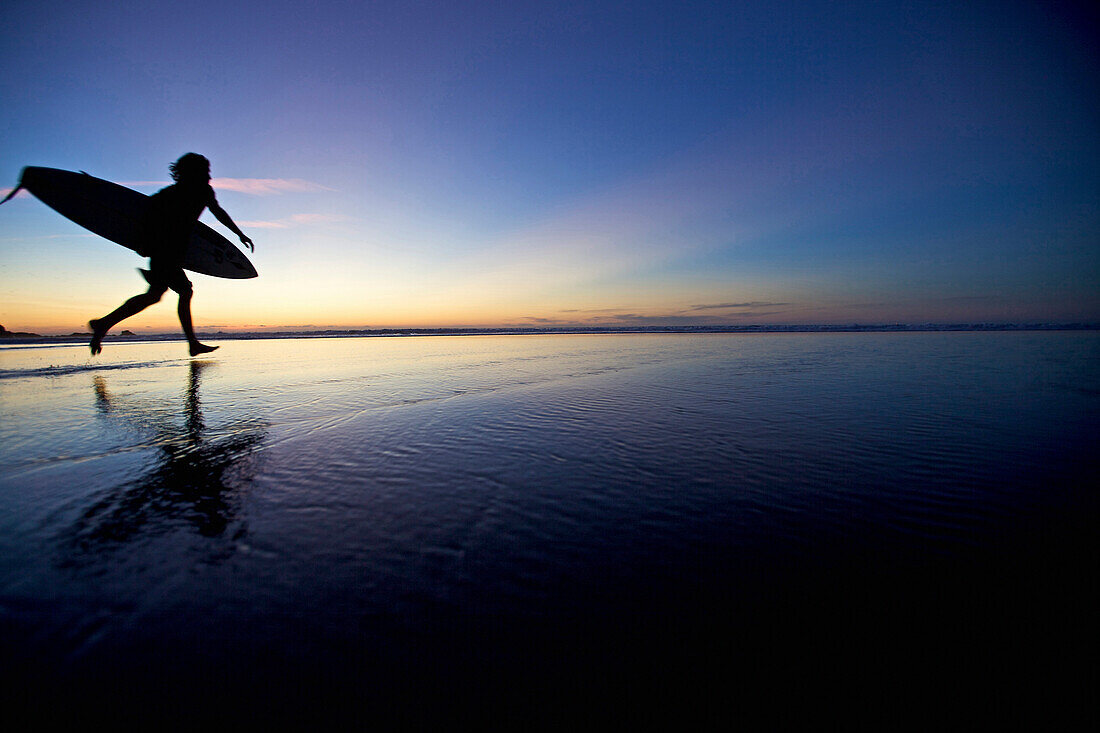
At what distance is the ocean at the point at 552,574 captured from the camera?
1.90m

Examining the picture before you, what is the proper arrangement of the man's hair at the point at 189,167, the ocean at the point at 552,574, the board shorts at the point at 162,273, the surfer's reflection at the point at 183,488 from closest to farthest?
the ocean at the point at 552,574 < the surfer's reflection at the point at 183,488 < the man's hair at the point at 189,167 < the board shorts at the point at 162,273

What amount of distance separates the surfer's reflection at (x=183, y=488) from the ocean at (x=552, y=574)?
0.12ft

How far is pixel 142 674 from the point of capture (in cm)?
200

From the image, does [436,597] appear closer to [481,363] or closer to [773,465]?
[773,465]

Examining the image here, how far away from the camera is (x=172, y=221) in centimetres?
972

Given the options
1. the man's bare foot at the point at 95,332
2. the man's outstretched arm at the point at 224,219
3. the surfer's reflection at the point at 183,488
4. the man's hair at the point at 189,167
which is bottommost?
the surfer's reflection at the point at 183,488

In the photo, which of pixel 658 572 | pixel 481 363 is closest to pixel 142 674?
pixel 658 572

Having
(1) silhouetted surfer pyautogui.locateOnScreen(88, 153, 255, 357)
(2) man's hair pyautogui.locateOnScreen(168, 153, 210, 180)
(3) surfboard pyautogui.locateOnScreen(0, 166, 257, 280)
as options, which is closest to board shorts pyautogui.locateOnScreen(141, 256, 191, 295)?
(1) silhouetted surfer pyautogui.locateOnScreen(88, 153, 255, 357)

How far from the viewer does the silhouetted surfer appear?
31.3 feet

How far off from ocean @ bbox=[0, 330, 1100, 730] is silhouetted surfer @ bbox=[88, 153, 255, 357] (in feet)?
15.5

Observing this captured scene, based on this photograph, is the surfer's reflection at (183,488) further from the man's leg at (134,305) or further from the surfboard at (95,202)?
the surfboard at (95,202)

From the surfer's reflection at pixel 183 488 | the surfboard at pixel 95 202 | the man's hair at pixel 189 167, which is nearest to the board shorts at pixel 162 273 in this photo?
the surfboard at pixel 95 202

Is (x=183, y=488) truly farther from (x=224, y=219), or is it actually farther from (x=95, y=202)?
(x=95, y=202)

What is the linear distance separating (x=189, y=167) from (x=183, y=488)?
9.01 meters
